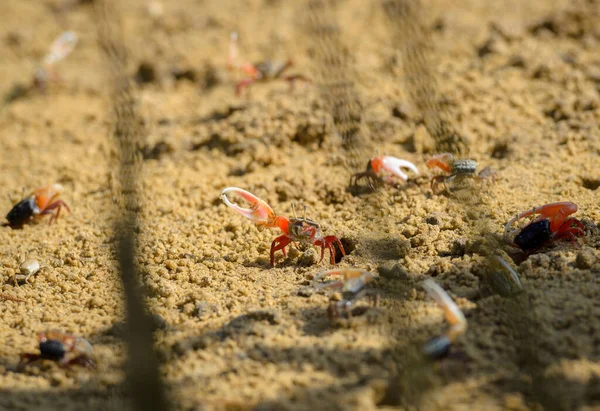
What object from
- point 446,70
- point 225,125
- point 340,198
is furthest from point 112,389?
point 446,70

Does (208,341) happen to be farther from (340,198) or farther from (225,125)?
(225,125)

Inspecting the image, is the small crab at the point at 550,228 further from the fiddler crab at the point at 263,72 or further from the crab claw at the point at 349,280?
the fiddler crab at the point at 263,72

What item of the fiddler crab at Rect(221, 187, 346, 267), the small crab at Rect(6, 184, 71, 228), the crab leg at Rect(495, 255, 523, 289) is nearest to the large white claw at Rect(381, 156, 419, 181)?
the fiddler crab at Rect(221, 187, 346, 267)

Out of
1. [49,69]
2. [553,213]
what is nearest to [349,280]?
[553,213]

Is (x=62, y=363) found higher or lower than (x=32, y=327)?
lower

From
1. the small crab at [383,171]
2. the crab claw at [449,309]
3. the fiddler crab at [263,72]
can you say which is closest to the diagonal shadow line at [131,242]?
the fiddler crab at [263,72]

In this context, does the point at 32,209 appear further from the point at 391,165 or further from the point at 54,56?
the point at 54,56

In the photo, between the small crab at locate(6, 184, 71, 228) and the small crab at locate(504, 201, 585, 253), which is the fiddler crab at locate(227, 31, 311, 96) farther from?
the small crab at locate(504, 201, 585, 253)
